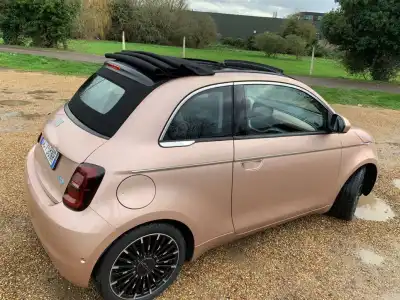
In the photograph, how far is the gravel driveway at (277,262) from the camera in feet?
9.91

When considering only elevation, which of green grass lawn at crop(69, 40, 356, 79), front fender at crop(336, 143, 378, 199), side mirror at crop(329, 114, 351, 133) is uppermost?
side mirror at crop(329, 114, 351, 133)

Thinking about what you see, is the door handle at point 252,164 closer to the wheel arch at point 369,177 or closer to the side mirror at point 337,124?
the side mirror at point 337,124

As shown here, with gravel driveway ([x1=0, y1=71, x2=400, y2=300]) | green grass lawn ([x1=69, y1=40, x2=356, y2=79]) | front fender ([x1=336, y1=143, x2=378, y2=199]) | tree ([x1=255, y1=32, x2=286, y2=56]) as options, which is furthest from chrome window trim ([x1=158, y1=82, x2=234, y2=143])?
tree ([x1=255, y1=32, x2=286, y2=56])

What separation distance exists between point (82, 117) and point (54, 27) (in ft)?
71.7

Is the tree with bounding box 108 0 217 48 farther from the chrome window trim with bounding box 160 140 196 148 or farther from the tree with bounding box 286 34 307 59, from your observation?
the chrome window trim with bounding box 160 140 196 148

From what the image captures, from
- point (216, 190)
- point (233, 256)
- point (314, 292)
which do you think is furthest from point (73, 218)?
point (314, 292)

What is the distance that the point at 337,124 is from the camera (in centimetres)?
372

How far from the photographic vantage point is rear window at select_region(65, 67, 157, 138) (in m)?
2.71

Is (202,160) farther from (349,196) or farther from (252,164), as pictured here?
(349,196)

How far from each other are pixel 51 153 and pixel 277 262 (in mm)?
2094

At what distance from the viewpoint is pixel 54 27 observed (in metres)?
22.5

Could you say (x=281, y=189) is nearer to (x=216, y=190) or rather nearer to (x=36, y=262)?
(x=216, y=190)

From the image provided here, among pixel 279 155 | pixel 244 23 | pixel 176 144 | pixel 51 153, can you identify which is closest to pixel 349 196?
pixel 279 155

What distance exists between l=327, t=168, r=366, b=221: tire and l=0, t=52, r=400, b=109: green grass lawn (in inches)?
310
